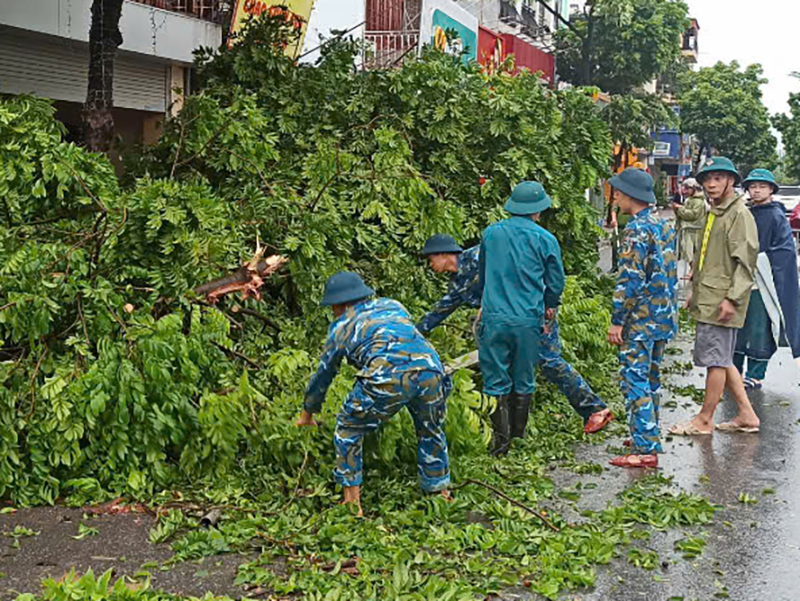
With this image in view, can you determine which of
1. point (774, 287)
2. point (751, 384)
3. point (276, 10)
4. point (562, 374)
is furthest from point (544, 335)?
point (276, 10)

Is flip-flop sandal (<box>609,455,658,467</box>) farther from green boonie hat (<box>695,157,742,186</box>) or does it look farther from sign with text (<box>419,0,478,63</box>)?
sign with text (<box>419,0,478,63</box>)

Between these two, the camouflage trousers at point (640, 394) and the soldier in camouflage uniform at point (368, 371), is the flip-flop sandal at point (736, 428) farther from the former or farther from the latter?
the soldier in camouflage uniform at point (368, 371)

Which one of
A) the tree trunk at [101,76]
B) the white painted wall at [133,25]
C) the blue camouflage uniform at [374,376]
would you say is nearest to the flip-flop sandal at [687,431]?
the blue camouflage uniform at [374,376]

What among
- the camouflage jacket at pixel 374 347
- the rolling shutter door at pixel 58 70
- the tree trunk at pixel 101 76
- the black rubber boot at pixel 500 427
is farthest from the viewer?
the rolling shutter door at pixel 58 70

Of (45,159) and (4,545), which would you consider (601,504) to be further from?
(45,159)

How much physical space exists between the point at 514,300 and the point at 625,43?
39435 millimetres

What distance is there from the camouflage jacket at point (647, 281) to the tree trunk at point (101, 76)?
5825mm

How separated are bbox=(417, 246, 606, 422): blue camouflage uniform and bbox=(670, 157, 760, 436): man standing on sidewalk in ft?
2.59

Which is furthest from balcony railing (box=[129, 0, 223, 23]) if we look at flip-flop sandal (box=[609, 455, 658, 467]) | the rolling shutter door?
flip-flop sandal (box=[609, 455, 658, 467])

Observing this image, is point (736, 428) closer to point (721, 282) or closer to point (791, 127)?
point (721, 282)

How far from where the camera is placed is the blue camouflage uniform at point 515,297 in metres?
7.08

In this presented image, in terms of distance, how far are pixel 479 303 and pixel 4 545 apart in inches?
141

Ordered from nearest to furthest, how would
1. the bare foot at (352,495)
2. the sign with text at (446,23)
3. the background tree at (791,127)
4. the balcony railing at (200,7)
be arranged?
the bare foot at (352,495), the balcony railing at (200,7), the sign with text at (446,23), the background tree at (791,127)

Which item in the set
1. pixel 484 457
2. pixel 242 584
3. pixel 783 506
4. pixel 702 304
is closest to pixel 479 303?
pixel 484 457
